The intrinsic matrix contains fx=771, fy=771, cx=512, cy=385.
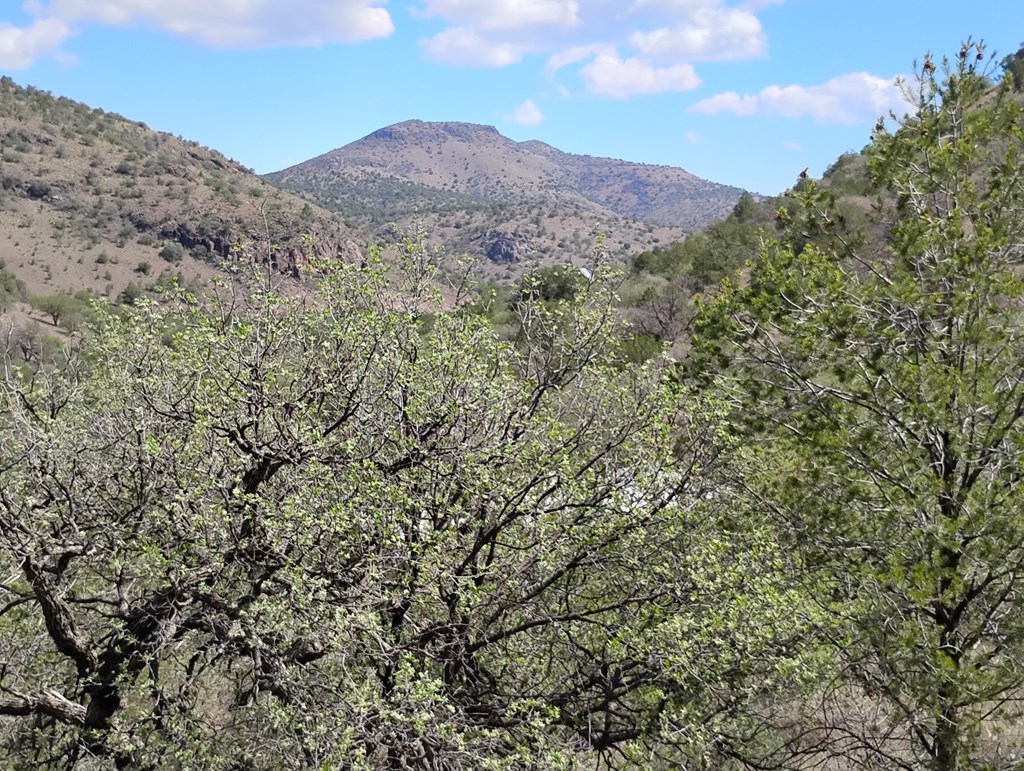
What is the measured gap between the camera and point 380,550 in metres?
6.83

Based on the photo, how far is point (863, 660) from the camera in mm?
6359

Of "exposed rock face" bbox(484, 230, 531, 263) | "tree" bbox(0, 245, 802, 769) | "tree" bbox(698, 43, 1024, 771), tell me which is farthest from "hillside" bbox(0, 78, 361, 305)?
"tree" bbox(698, 43, 1024, 771)

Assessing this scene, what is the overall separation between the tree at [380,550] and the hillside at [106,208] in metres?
52.9

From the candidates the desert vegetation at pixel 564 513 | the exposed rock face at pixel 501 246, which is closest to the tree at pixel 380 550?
the desert vegetation at pixel 564 513

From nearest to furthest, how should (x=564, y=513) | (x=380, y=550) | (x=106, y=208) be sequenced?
(x=380, y=550), (x=564, y=513), (x=106, y=208)

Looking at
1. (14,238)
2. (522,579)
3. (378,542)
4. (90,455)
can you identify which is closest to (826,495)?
(522,579)

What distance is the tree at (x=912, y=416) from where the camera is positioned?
19.8 feet

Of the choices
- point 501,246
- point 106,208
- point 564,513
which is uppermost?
point 501,246

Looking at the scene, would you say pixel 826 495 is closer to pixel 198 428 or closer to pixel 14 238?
pixel 198 428

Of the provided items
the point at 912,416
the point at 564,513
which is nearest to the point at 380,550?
the point at 564,513

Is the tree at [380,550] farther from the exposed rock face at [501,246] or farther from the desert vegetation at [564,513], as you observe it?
the exposed rock face at [501,246]

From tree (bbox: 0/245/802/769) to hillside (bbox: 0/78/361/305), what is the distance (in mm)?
52949

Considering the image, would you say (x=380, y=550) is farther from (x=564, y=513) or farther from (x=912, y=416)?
(x=912, y=416)

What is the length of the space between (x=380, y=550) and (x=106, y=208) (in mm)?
77013
